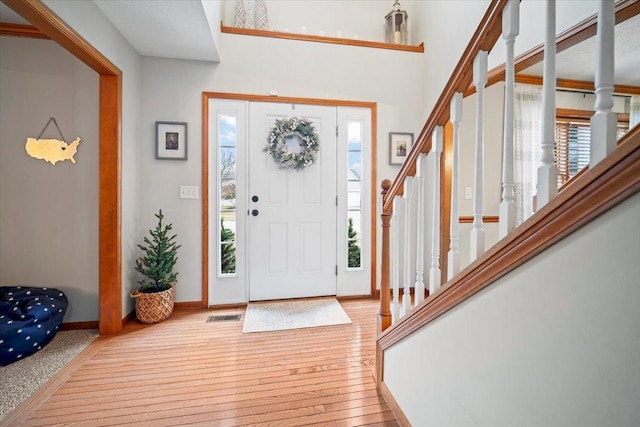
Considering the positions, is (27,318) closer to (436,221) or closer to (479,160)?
(436,221)

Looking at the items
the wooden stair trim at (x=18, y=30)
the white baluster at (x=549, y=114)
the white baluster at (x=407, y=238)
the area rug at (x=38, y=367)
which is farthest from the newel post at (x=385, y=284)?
the wooden stair trim at (x=18, y=30)

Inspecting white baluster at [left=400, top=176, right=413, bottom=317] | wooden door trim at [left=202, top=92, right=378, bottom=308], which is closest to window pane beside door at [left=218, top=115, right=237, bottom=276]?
wooden door trim at [left=202, top=92, right=378, bottom=308]

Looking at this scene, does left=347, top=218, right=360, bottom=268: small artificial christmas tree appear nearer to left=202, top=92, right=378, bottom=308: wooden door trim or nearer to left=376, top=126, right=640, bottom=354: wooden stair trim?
left=202, top=92, right=378, bottom=308: wooden door trim

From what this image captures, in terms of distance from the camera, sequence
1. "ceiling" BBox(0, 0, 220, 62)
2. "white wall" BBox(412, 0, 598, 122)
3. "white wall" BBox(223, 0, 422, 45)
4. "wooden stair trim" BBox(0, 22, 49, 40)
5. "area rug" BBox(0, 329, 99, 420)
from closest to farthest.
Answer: "area rug" BBox(0, 329, 99, 420) < "white wall" BBox(412, 0, 598, 122) < "ceiling" BBox(0, 0, 220, 62) < "wooden stair trim" BBox(0, 22, 49, 40) < "white wall" BBox(223, 0, 422, 45)

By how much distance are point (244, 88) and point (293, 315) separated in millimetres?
2307

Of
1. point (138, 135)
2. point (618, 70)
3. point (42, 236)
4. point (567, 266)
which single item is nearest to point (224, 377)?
point (567, 266)

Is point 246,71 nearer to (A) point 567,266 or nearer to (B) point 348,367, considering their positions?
(B) point 348,367

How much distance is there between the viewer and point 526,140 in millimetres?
2877

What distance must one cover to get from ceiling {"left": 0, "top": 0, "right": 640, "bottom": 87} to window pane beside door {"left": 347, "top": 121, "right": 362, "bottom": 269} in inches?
62.4

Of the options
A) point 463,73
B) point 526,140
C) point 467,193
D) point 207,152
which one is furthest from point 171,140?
point 526,140

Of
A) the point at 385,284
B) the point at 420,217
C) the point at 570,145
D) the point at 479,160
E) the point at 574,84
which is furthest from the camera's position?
the point at 570,145

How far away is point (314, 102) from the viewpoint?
3.06 metres

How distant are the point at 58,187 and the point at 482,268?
311cm

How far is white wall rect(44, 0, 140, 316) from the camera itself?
2070 mm
